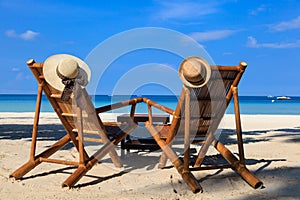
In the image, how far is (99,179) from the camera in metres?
4.36

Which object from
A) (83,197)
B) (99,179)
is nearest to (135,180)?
(99,179)

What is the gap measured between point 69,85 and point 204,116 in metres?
1.50

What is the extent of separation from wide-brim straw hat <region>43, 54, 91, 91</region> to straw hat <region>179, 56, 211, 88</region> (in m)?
1.05

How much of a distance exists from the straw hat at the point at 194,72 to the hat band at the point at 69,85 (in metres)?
1.05

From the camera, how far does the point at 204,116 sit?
4.27 metres

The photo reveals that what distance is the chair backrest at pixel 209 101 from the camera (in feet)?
12.9

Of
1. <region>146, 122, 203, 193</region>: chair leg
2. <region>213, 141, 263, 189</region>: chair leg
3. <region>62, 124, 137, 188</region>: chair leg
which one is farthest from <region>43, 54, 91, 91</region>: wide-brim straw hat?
<region>213, 141, 263, 189</region>: chair leg

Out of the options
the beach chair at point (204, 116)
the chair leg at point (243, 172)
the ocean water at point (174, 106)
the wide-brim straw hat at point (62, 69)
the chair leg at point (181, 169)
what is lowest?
the ocean water at point (174, 106)

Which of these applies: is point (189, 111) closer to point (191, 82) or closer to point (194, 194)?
point (191, 82)

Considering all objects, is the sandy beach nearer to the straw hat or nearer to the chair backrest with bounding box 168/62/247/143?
the chair backrest with bounding box 168/62/247/143

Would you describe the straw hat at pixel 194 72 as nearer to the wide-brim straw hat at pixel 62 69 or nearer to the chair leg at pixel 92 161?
the wide-brim straw hat at pixel 62 69

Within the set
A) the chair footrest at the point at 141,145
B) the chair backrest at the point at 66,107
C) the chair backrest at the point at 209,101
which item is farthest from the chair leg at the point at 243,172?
the chair backrest at the point at 66,107

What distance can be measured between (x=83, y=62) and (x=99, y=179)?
133 cm

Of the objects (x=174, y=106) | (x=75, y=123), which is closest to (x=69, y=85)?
(x=75, y=123)
